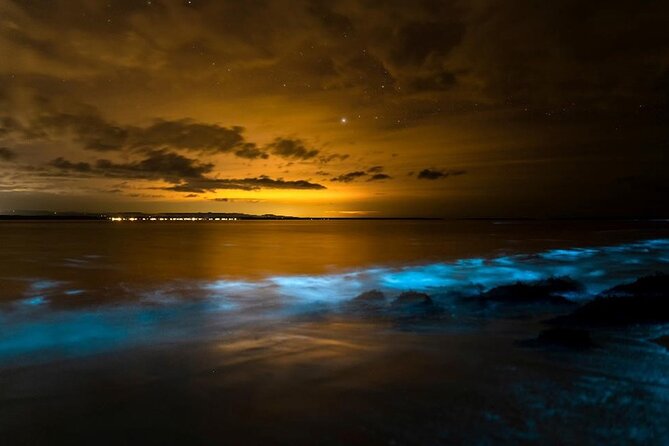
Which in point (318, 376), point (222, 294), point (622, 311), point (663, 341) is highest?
point (622, 311)

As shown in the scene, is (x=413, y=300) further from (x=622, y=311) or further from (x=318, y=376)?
(x=318, y=376)

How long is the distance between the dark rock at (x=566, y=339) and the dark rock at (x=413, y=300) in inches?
169

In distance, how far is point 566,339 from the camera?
8414 millimetres

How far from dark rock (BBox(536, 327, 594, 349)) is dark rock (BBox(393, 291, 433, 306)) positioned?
14.1 ft

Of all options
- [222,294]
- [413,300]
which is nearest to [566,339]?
[413,300]

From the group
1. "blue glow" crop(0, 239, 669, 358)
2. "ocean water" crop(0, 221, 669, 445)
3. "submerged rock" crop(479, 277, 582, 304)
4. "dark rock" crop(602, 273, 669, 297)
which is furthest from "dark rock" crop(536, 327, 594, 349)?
"blue glow" crop(0, 239, 669, 358)

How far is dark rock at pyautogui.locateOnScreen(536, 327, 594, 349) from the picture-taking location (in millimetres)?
8109

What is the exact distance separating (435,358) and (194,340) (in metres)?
4.87

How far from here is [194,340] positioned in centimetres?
968

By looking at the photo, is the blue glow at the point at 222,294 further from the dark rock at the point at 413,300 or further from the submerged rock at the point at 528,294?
the submerged rock at the point at 528,294

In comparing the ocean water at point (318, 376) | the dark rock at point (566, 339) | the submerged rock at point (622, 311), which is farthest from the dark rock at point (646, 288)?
the dark rock at point (566, 339)

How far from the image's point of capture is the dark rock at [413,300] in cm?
1293

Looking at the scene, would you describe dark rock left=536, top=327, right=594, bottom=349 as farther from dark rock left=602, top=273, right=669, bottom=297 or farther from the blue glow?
the blue glow

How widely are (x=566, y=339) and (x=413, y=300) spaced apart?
5.36 metres
